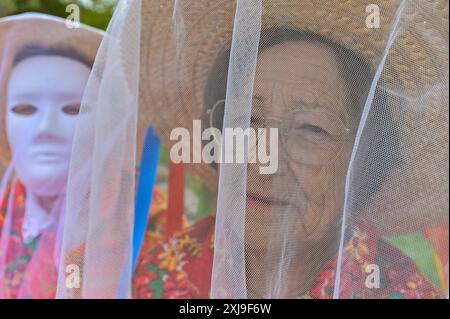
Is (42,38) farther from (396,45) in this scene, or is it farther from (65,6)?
(65,6)

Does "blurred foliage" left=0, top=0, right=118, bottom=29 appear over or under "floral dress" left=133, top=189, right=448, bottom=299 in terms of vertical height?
over

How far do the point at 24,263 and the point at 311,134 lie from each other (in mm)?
1050

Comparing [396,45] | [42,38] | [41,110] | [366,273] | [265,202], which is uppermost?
[42,38]

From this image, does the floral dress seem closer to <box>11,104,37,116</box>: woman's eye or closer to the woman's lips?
the woman's lips

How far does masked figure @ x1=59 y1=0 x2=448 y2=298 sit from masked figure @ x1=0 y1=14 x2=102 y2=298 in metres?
0.53

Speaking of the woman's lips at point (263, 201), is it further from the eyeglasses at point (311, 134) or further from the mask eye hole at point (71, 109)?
the mask eye hole at point (71, 109)

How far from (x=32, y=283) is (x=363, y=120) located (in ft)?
3.49

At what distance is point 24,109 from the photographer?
1.73 metres

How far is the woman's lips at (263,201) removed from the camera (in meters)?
1.16

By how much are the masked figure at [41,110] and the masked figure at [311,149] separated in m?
0.53

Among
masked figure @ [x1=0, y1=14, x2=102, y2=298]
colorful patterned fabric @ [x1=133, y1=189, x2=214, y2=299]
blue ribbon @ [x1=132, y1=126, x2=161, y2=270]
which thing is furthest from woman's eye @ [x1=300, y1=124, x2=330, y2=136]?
masked figure @ [x1=0, y1=14, x2=102, y2=298]

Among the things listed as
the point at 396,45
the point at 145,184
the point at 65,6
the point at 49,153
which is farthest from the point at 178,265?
the point at 65,6

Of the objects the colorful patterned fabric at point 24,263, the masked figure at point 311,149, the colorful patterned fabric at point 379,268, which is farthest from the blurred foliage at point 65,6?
the colorful patterned fabric at point 379,268

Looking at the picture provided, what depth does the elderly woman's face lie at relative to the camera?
1159 millimetres
